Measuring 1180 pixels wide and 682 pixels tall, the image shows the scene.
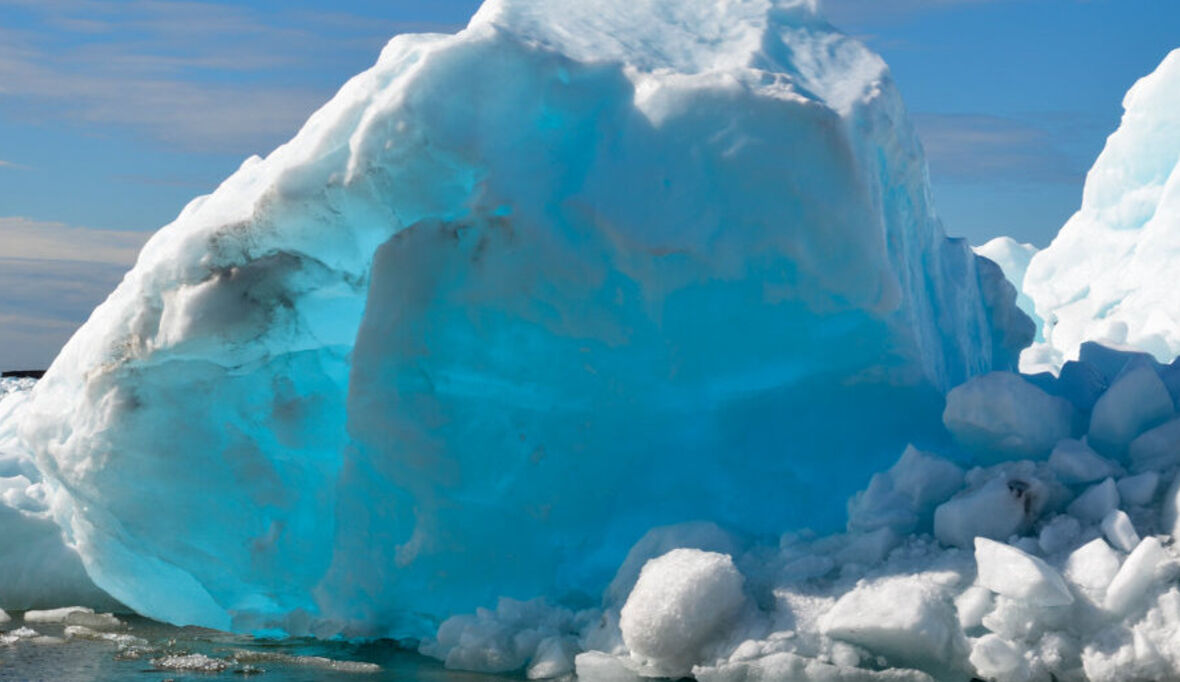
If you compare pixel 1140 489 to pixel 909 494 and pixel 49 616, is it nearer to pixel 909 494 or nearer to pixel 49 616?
pixel 909 494

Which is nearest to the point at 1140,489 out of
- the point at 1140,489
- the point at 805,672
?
the point at 1140,489

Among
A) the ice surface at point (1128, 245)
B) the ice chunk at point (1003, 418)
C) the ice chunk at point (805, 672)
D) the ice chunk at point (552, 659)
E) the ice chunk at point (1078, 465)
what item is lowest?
the ice chunk at point (805, 672)

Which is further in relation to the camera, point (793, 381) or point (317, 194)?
point (793, 381)

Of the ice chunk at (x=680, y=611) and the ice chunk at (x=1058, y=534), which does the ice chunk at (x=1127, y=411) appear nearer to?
the ice chunk at (x=1058, y=534)

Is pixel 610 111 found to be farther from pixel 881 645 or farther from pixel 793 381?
pixel 881 645

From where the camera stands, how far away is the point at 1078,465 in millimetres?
5387

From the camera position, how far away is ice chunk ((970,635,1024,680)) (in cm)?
457

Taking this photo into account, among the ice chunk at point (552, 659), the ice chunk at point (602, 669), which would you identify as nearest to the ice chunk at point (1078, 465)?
the ice chunk at point (602, 669)

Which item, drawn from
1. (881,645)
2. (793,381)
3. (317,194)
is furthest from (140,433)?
(881,645)

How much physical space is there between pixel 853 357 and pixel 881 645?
1.63m

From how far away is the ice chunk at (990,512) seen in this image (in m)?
5.15

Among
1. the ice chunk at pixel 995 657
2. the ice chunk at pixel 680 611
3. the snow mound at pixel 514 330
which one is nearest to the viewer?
the ice chunk at pixel 995 657

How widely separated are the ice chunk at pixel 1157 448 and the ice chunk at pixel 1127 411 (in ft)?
0.35

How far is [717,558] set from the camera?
4980 mm
